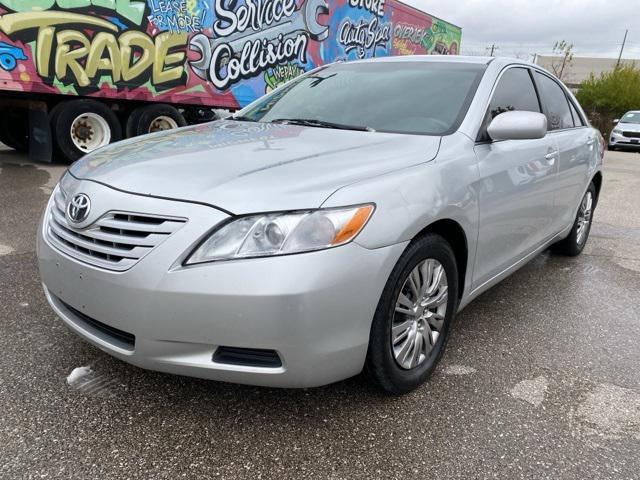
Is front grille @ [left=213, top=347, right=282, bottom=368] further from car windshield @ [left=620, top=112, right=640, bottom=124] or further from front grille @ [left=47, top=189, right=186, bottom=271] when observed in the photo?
car windshield @ [left=620, top=112, right=640, bottom=124]

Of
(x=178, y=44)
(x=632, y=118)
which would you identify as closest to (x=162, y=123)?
(x=178, y=44)

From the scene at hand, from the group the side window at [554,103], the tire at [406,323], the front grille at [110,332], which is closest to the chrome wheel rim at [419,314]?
the tire at [406,323]

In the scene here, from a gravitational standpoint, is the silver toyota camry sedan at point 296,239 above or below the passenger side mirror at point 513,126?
below

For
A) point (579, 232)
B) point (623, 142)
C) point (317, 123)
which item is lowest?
point (623, 142)

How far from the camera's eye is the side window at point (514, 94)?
308 cm

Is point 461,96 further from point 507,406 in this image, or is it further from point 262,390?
point 262,390

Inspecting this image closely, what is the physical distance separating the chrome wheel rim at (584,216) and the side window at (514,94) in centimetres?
134

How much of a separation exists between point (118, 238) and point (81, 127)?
278 inches

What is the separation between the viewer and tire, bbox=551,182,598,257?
15.0ft

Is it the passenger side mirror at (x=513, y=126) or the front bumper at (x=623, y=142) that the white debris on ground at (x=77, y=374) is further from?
the front bumper at (x=623, y=142)

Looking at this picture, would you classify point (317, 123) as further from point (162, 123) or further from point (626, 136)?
point (626, 136)

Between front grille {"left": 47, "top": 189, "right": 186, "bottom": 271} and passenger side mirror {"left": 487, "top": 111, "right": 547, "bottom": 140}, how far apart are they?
165cm

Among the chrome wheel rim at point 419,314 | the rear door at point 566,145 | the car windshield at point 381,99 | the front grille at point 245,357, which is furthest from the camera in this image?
the rear door at point 566,145

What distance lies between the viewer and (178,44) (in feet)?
28.0
